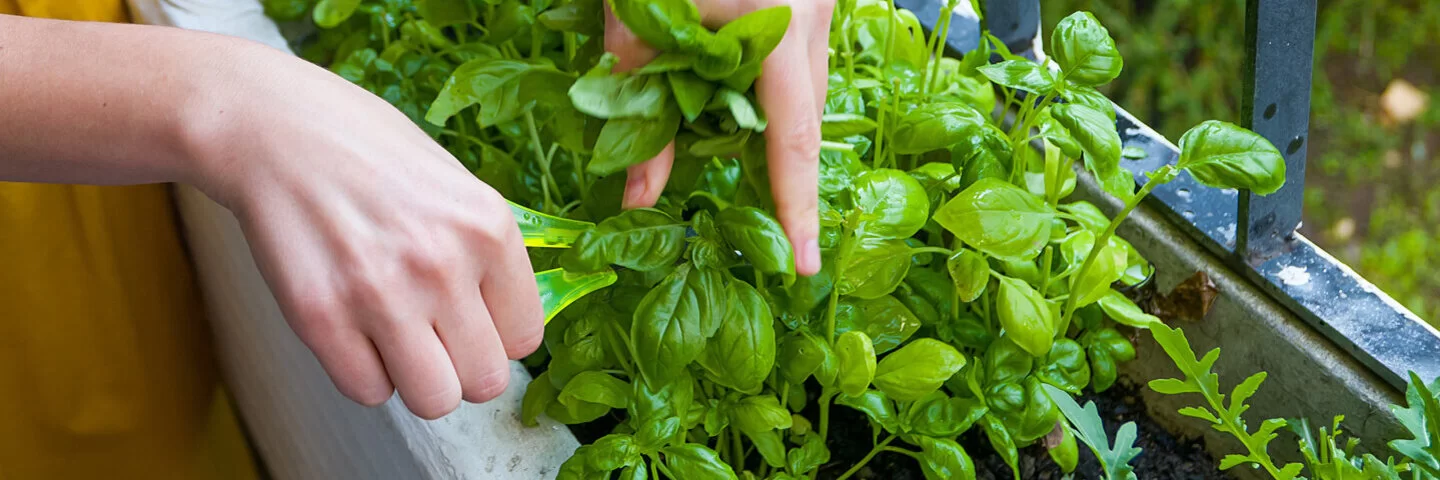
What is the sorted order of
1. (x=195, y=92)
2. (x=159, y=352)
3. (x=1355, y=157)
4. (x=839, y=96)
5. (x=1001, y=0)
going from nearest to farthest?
(x=195, y=92)
(x=839, y=96)
(x=1001, y=0)
(x=159, y=352)
(x=1355, y=157)

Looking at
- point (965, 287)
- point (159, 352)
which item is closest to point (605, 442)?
point (965, 287)

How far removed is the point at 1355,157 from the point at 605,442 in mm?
1662

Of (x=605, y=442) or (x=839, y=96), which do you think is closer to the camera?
(x=605, y=442)

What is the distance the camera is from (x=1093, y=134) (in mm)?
570

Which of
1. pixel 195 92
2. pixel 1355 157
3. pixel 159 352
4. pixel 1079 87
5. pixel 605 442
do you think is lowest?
pixel 1355 157

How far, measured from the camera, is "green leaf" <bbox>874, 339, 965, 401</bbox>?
625 mm

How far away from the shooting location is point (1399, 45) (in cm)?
190

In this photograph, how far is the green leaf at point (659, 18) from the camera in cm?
48

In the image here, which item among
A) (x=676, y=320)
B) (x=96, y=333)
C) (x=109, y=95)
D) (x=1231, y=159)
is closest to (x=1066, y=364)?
(x=1231, y=159)

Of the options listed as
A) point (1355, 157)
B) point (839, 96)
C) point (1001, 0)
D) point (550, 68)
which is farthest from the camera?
point (1355, 157)

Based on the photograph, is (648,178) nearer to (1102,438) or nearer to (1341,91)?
(1102,438)

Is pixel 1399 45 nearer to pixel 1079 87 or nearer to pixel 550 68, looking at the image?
pixel 1079 87

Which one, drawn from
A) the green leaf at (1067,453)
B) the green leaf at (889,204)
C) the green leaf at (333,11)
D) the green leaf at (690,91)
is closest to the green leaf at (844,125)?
the green leaf at (889,204)

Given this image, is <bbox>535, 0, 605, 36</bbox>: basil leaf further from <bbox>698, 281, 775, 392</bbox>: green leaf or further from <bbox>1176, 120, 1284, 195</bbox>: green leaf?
<bbox>1176, 120, 1284, 195</bbox>: green leaf
